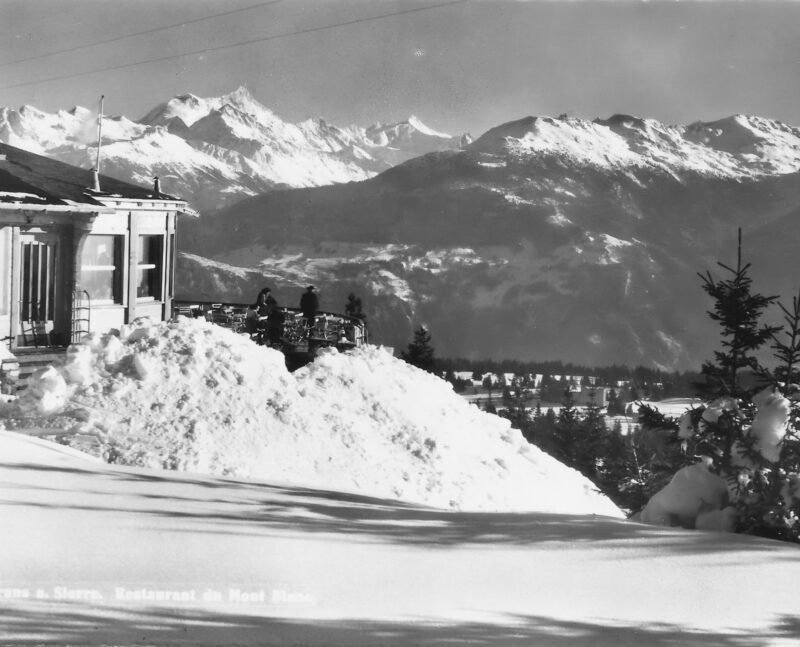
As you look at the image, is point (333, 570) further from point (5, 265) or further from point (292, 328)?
point (292, 328)

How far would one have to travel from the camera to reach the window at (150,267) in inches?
949

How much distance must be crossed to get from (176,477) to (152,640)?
4.47m

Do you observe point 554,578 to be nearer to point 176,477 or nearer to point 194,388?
point 176,477

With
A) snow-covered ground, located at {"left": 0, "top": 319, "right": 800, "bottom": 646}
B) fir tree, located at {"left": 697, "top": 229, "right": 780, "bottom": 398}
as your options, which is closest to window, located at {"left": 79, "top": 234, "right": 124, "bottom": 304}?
snow-covered ground, located at {"left": 0, "top": 319, "right": 800, "bottom": 646}

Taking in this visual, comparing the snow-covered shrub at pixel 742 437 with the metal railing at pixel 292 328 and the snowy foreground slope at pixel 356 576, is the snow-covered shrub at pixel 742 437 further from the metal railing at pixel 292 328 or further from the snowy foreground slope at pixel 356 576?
the metal railing at pixel 292 328

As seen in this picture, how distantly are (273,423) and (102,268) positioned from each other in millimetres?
8986

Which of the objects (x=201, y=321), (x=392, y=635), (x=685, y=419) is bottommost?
(x=392, y=635)

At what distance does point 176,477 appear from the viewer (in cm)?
964

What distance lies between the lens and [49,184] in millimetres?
22000

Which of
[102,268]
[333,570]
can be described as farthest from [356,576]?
[102,268]

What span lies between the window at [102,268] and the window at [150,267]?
880 millimetres

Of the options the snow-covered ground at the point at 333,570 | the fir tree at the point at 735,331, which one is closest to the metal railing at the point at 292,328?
the snow-covered ground at the point at 333,570

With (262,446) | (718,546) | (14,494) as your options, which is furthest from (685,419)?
(262,446)

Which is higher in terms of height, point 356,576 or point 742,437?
point 742,437
